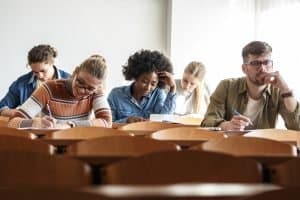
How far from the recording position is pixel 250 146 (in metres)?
2.42

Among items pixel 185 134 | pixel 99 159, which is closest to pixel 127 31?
pixel 185 134

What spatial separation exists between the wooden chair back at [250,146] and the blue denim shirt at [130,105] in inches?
74.8

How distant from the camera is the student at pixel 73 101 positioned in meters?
3.37

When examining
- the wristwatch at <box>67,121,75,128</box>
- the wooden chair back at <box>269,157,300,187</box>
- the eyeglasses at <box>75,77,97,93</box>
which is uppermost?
the eyeglasses at <box>75,77,97,93</box>

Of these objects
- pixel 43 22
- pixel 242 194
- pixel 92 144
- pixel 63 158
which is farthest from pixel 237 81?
pixel 43 22

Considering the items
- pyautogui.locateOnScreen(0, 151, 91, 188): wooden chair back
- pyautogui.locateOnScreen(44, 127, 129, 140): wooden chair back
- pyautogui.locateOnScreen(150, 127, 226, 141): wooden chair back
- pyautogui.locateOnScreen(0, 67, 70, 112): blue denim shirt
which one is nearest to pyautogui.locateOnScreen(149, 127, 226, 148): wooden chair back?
pyautogui.locateOnScreen(150, 127, 226, 141): wooden chair back

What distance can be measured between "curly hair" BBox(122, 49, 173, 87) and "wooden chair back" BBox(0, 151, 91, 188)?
260 cm

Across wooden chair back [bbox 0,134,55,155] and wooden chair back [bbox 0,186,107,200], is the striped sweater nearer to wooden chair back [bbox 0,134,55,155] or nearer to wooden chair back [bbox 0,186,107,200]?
wooden chair back [bbox 0,134,55,155]

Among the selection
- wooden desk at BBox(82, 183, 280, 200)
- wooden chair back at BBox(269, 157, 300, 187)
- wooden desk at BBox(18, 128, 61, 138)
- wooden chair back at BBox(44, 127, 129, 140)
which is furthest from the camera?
wooden desk at BBox(18, 128, 61, 138)

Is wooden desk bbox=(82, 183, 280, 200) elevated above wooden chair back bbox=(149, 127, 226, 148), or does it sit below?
above

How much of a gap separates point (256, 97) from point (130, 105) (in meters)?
1.11

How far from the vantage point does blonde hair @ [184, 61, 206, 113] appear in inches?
210

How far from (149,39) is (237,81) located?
10.6 ft

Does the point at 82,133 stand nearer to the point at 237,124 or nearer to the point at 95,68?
the point at 95,68
